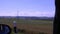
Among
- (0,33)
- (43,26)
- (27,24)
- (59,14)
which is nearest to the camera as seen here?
(59,14)

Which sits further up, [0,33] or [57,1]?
[57,1]

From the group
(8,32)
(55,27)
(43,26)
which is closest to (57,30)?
(55,27)

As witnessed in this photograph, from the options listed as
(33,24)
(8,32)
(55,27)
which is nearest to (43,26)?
(33,24)

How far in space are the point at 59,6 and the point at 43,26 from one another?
12.4ft

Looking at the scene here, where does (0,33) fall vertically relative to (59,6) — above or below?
below

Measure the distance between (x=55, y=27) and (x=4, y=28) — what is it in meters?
1.00

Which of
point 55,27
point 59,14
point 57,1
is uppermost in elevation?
point 57,1

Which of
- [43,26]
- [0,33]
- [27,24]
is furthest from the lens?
[27,24]

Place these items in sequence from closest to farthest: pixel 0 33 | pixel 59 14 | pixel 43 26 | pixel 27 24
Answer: pixel 59 14 → pixel 0 33 → pixel 43 26 → pixel 27 24

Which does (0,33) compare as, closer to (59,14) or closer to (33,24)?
(59,14)

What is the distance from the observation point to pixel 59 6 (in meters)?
1.39

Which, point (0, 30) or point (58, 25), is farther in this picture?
point (0, 30)

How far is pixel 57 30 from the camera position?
1440 mm

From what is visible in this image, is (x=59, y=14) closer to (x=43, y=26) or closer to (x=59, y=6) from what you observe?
(x=59, y=6)
